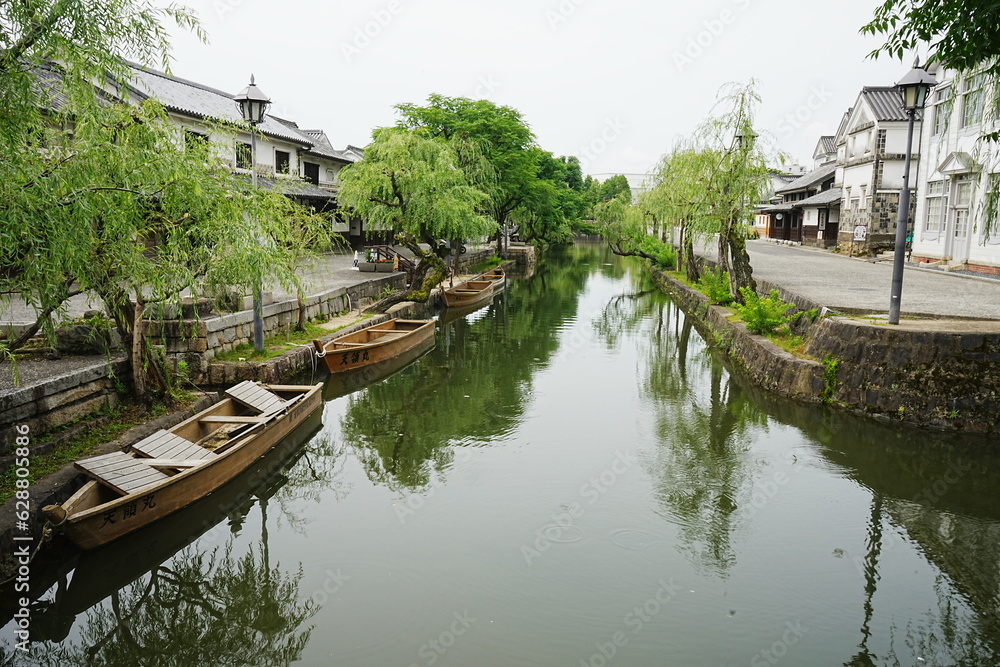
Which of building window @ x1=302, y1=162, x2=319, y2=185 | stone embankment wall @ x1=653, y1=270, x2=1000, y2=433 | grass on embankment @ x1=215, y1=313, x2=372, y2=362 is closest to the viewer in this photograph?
stone embankment wall @ x1=653, y1=270, x2=1000, y2=433

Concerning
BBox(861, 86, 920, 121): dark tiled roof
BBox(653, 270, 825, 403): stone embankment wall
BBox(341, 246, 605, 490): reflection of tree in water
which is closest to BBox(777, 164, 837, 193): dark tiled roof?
BBox(861, 86, 920, 121): dark tiled roof

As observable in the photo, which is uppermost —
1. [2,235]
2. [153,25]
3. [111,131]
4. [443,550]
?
[153,25]

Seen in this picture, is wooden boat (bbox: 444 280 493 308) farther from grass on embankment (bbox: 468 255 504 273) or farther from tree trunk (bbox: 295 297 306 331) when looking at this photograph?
tree trunk (bbox: 295 297 306 331)

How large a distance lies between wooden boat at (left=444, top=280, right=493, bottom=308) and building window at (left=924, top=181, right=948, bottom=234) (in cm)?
1617

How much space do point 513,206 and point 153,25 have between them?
1212 inches

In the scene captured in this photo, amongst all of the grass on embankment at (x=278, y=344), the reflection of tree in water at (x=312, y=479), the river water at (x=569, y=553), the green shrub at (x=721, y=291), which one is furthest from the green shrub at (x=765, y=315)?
the grass on embankment at (x=278, y=344)

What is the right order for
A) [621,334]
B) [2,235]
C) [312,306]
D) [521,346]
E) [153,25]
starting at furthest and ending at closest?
[621,334] → [521,346] → [312,306] → [153,25] → [2,235]

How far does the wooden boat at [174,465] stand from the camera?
21.7 ft

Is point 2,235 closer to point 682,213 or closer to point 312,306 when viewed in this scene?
point 312,306

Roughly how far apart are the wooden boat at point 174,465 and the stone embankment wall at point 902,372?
8547 millimetres

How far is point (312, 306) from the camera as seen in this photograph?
16719 mm

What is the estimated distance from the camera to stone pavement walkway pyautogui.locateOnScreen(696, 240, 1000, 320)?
13.5 m

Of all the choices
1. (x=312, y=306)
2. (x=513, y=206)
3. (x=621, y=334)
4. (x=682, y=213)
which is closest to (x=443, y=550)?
(x=312, y=306)

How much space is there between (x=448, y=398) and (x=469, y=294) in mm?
11747
